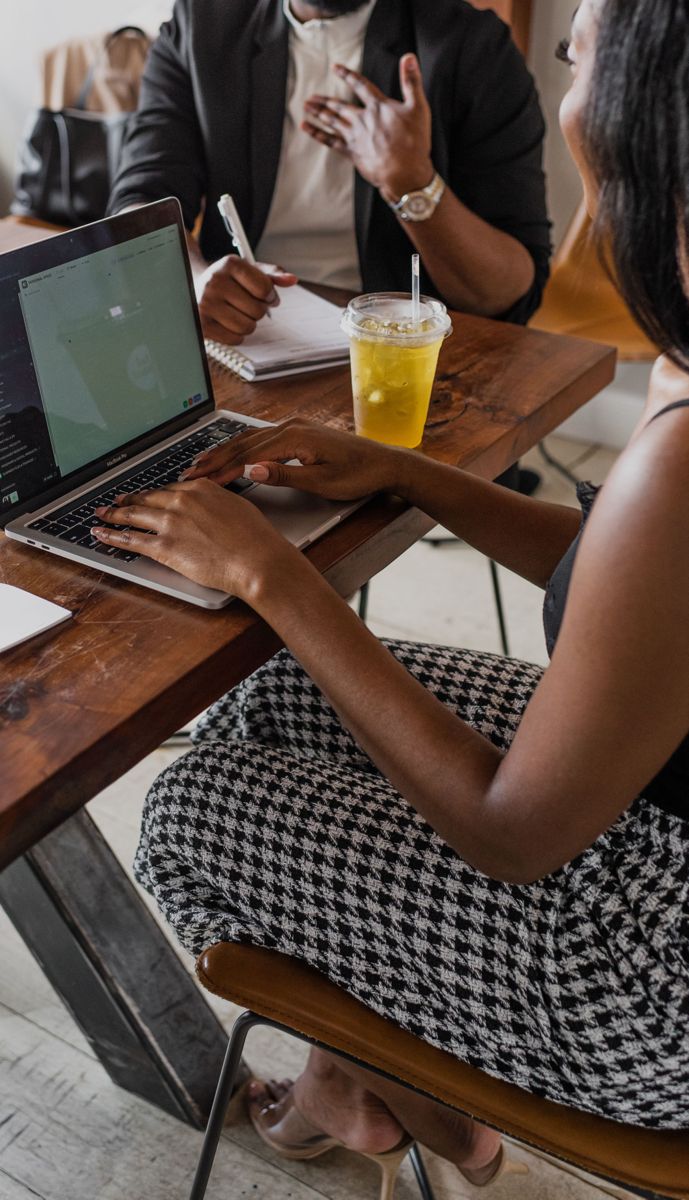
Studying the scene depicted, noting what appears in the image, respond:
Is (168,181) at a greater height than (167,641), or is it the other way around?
(168,181)

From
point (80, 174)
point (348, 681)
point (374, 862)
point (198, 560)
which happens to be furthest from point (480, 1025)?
point (80, 174)

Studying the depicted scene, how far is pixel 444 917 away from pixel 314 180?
1268 millimetres

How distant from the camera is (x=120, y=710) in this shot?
781 mm

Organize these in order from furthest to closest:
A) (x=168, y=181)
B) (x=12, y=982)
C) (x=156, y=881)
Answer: (x=168, y=181) → (x=12, y=982) → (x=156, y=881)

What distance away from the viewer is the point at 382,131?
144 centimetres

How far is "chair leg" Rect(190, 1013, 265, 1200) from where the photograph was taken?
0.90 metres

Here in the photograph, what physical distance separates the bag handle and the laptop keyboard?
215 centimetres

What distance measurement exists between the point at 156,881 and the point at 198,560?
284 mm

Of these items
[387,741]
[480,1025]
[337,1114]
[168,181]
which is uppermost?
[168,181]

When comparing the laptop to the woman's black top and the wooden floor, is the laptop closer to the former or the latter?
the woman's black top

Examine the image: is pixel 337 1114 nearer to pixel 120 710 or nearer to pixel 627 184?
pixel 120 710

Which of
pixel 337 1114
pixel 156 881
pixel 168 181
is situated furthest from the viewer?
pixel 168 181

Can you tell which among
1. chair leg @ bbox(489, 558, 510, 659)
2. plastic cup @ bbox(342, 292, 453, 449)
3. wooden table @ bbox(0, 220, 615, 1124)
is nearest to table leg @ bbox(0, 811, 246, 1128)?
wooden table @ bbox(0, 220, 615, 1124)

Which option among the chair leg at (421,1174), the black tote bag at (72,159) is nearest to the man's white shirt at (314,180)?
the chair leg at (421,1174)
